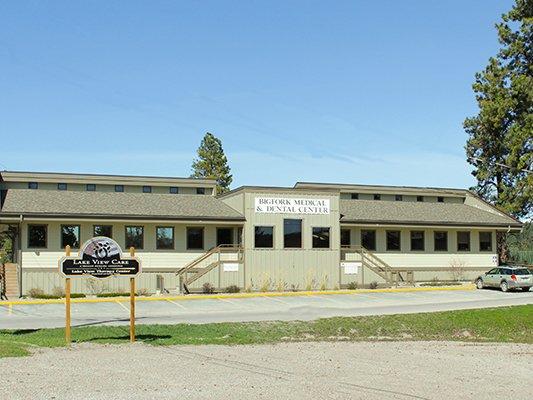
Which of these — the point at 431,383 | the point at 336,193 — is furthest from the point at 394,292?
the point at 431,383

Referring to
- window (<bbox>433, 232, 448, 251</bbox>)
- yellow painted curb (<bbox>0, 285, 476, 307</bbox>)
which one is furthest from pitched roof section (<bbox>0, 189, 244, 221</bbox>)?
window (<bbox>433, 232, 448, 251</bbox>)

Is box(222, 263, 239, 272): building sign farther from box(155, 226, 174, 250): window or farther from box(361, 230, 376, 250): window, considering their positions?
box(361, 230, 376, 250): window

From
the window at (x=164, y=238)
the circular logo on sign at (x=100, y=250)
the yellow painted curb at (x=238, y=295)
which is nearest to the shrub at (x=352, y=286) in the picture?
the yellow painted curb at (x=238, y=295)

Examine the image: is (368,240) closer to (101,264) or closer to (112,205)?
(112,205)

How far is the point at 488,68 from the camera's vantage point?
59.2m

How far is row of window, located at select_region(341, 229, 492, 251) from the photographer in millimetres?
46094

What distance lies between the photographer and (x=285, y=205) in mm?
41688

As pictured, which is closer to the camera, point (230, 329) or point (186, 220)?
point (230, 329)

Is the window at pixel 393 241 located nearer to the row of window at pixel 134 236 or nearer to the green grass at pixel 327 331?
the row of window at pixel 134 236

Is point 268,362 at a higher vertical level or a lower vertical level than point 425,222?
lower

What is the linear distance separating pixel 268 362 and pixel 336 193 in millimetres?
27854

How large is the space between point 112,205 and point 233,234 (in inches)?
279

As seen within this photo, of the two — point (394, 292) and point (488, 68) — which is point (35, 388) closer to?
point (394, 292)

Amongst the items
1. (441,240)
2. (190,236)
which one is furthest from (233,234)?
(441,240)
